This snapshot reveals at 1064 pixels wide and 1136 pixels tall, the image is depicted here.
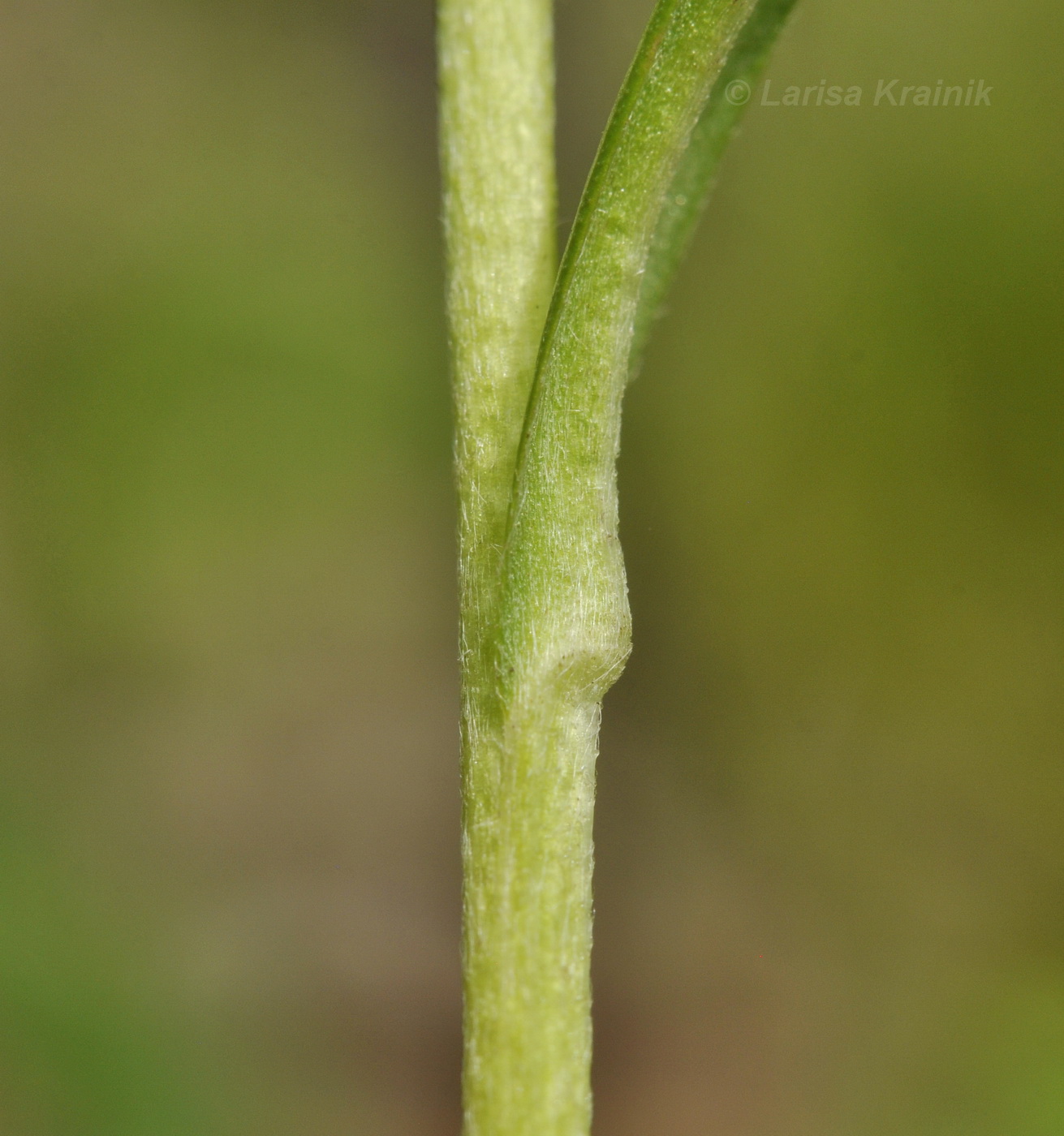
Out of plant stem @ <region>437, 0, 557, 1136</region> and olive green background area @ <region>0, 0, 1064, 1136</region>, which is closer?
plant stem @ <region>437, 0, 557, 1136</region>

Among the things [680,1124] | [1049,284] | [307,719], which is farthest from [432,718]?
[1049,284]

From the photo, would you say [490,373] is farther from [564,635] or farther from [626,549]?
[626,549]

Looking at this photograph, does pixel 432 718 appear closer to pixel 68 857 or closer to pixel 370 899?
pixel 370 899

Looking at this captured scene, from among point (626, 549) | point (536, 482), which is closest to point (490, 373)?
point (536, 482)

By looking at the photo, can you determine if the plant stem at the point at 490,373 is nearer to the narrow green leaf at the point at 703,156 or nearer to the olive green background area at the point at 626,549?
the narrow green leaf at the point at 703,156

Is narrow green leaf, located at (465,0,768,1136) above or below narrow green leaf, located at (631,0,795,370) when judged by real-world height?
below

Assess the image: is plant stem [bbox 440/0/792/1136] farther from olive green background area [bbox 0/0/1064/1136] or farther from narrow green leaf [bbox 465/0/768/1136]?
olive green background area [bbox 0/0/1064/1136]

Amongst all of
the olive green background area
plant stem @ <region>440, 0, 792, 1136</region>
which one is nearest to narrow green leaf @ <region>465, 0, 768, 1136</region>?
plant stem @ <region>440, 0, 792, 1136</region>

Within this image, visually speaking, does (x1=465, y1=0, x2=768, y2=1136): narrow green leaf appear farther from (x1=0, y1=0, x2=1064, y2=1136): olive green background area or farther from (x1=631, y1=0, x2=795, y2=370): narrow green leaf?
(x1=0, y1=0, x2=1064, y2=1136): olive green background area

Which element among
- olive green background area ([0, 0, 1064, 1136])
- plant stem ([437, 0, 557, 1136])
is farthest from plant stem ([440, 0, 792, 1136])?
olive green background area ([0, 0, 1064, 1136])
